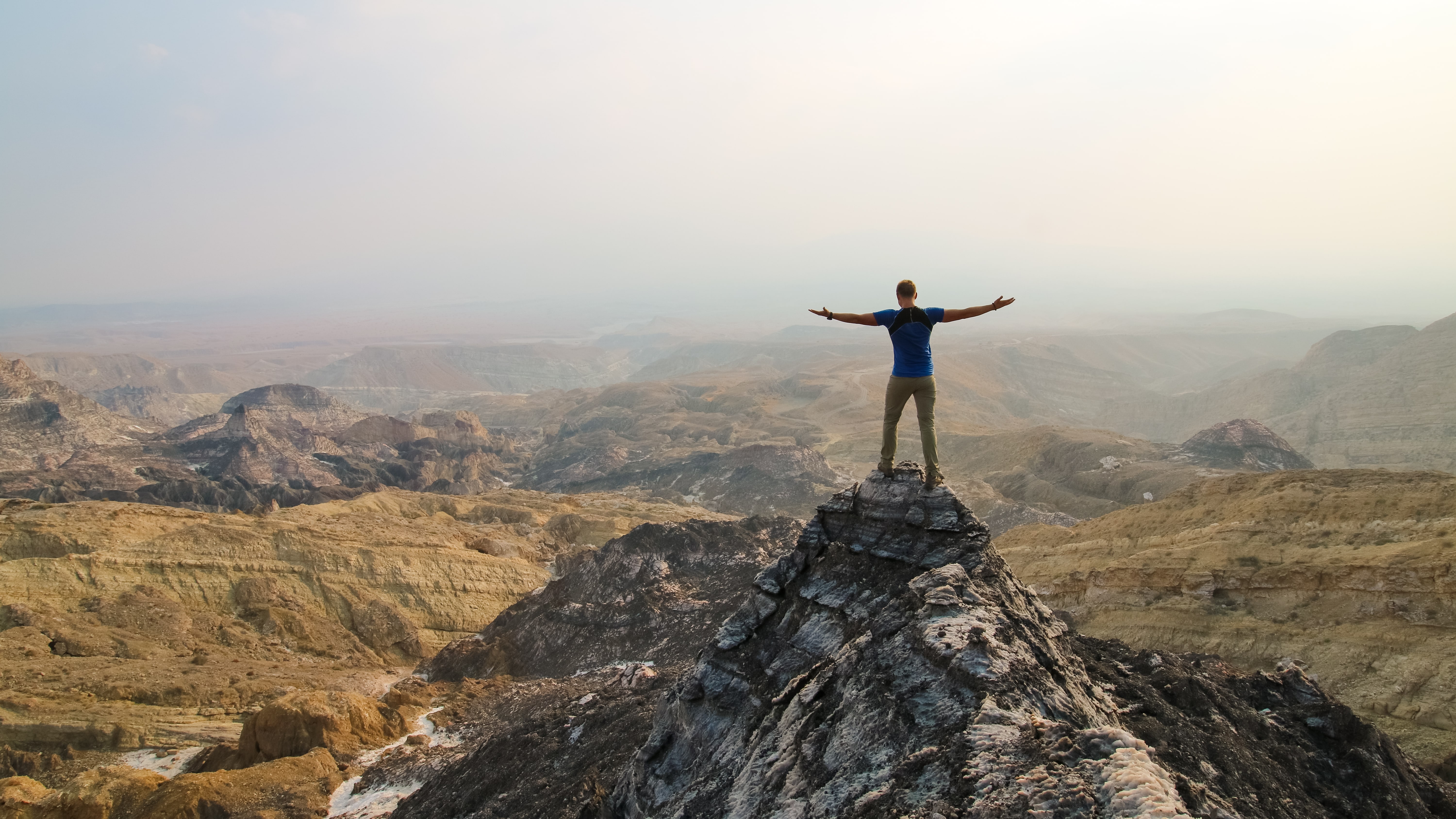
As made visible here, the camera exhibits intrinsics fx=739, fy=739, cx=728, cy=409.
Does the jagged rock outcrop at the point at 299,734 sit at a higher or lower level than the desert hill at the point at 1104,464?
higher

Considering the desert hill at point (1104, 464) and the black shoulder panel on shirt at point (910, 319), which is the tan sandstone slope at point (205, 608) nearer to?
the black shoulder panel on shirt at point (910, 319)

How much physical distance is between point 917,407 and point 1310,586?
1490 centimetres

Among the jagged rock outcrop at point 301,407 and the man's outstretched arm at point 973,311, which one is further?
the jagged rock outcrop at point 301,407

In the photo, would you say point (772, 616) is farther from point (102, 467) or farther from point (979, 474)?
point (102, 467)

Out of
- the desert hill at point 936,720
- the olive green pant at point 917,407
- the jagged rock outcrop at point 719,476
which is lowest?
the jagged rock outcrop at point 719,476

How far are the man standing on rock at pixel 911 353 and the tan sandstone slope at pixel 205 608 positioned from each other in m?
17.4

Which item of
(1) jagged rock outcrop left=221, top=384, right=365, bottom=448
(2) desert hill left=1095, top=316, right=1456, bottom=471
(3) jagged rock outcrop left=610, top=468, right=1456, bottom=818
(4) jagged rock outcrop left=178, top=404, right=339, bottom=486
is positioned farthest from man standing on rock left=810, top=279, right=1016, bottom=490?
(1) jagged rock outcrop left=221, top=384, right=365, bottom=448

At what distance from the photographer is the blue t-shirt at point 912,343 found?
6.57m

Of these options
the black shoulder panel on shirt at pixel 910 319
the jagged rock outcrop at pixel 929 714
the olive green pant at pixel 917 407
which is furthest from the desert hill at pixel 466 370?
the black shoulder panel on shirt at pixel 910 319

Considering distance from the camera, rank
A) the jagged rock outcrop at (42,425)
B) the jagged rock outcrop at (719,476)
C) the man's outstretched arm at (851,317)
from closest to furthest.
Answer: the man's outstretched arm at (851,317)
the jagged rock outcrop at (719,476)
the jagged rock outcrop at (42,425)

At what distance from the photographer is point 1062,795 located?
394 centimetres

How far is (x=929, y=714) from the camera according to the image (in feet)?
16.3

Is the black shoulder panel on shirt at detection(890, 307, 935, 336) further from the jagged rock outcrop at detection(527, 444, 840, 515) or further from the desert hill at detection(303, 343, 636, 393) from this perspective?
the desert hill at detection(303, 343, 636, 393)

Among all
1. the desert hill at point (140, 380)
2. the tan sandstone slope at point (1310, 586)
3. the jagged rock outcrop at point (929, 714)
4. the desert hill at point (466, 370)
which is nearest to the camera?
the jagged rock outcrop at point (929, 714)
